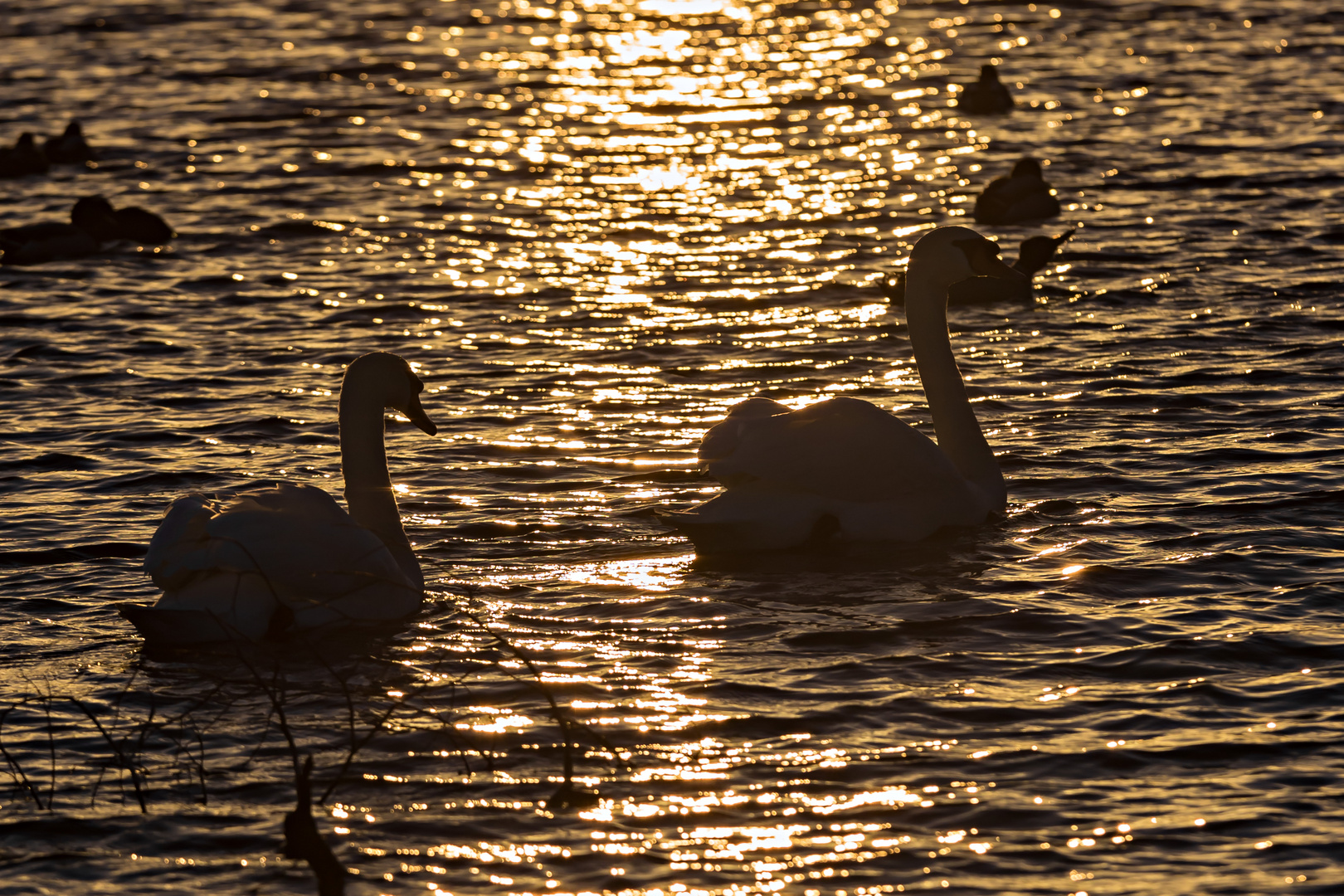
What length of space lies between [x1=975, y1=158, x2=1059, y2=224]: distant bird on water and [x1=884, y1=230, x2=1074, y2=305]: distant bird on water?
5.49 ft

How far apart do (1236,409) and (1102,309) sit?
3.65 metres

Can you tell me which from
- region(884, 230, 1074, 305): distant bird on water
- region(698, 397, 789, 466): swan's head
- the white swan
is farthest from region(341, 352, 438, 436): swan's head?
region(884, 230, 1074, 305): distant bird on water

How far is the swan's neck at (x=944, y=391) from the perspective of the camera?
11.8 m

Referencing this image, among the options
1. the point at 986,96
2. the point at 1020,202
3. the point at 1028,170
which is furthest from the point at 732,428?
the point at 986,96

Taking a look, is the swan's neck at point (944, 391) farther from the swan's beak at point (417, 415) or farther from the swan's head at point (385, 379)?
the swan's head at point (385, 379)

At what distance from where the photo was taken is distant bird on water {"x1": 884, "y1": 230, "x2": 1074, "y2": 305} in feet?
58.8

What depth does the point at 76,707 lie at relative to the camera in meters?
9.15

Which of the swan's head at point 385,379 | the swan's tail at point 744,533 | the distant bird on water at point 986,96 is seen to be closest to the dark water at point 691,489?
the swan's tail at point 744,533

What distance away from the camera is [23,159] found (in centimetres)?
2664

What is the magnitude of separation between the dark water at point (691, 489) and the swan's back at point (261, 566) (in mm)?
295

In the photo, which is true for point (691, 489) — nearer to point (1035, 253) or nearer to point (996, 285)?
point (996, 285)

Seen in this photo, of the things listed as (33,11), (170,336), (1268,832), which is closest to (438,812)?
(1268,832)

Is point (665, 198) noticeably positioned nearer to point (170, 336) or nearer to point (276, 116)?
point (170, 336)

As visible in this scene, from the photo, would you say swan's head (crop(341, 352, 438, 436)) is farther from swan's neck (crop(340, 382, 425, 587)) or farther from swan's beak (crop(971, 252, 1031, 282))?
swan's beak (crop(971, 252, 1031, 282))
